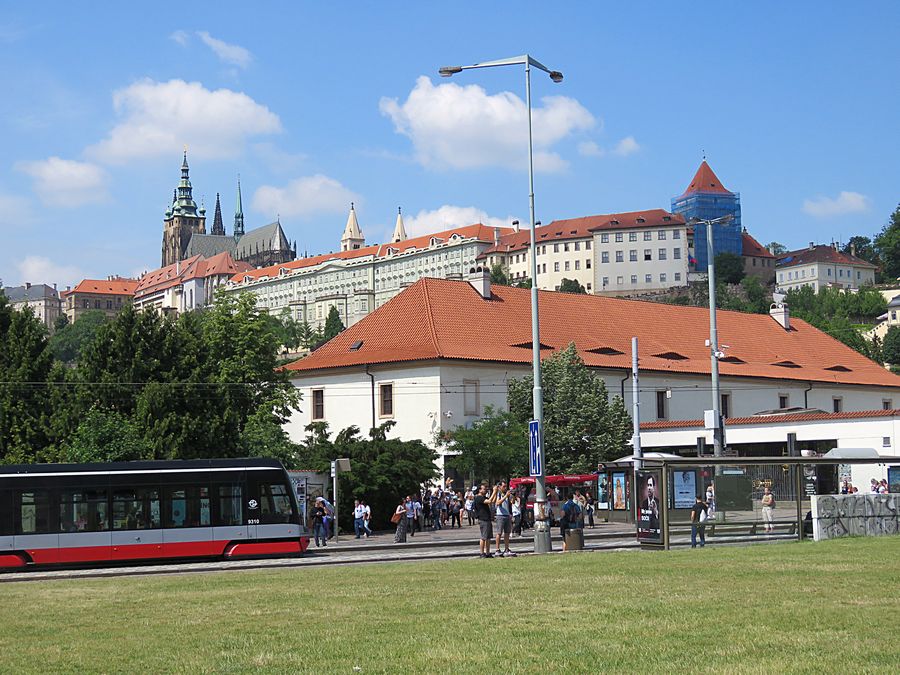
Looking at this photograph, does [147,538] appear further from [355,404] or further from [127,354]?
[355,404]

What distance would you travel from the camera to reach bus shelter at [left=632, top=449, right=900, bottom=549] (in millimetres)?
26703

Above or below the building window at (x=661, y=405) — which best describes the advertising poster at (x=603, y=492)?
below

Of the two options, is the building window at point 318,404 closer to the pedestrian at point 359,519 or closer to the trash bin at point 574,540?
the pedestrian at point 359,519

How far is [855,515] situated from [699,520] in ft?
11.6

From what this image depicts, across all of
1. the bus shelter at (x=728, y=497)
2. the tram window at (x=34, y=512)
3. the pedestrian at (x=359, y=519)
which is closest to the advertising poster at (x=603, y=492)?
the pedestrian at (x=359, y=519)

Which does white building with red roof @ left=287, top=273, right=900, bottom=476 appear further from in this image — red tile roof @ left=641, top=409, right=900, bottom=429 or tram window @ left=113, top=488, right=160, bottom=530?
tram window @ left=113, top=488, right=160, bottom=530

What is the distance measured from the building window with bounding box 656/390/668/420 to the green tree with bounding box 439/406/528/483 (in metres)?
15.9

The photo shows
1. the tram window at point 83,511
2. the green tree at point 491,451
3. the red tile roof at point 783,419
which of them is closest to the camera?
the tram window at point 83,511

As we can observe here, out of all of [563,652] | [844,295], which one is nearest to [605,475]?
A: [563,652]

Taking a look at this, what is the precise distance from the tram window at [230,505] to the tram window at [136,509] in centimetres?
164

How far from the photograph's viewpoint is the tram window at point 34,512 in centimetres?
3083

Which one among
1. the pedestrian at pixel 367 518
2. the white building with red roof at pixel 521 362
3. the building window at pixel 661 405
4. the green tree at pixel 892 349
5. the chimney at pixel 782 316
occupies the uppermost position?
the green tree at pixel 892 349

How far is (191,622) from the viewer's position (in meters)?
13.9

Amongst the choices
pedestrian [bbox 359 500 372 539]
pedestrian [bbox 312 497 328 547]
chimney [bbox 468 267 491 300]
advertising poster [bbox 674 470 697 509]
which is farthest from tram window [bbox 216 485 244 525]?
chimney [bbox 468 267 491 300]
